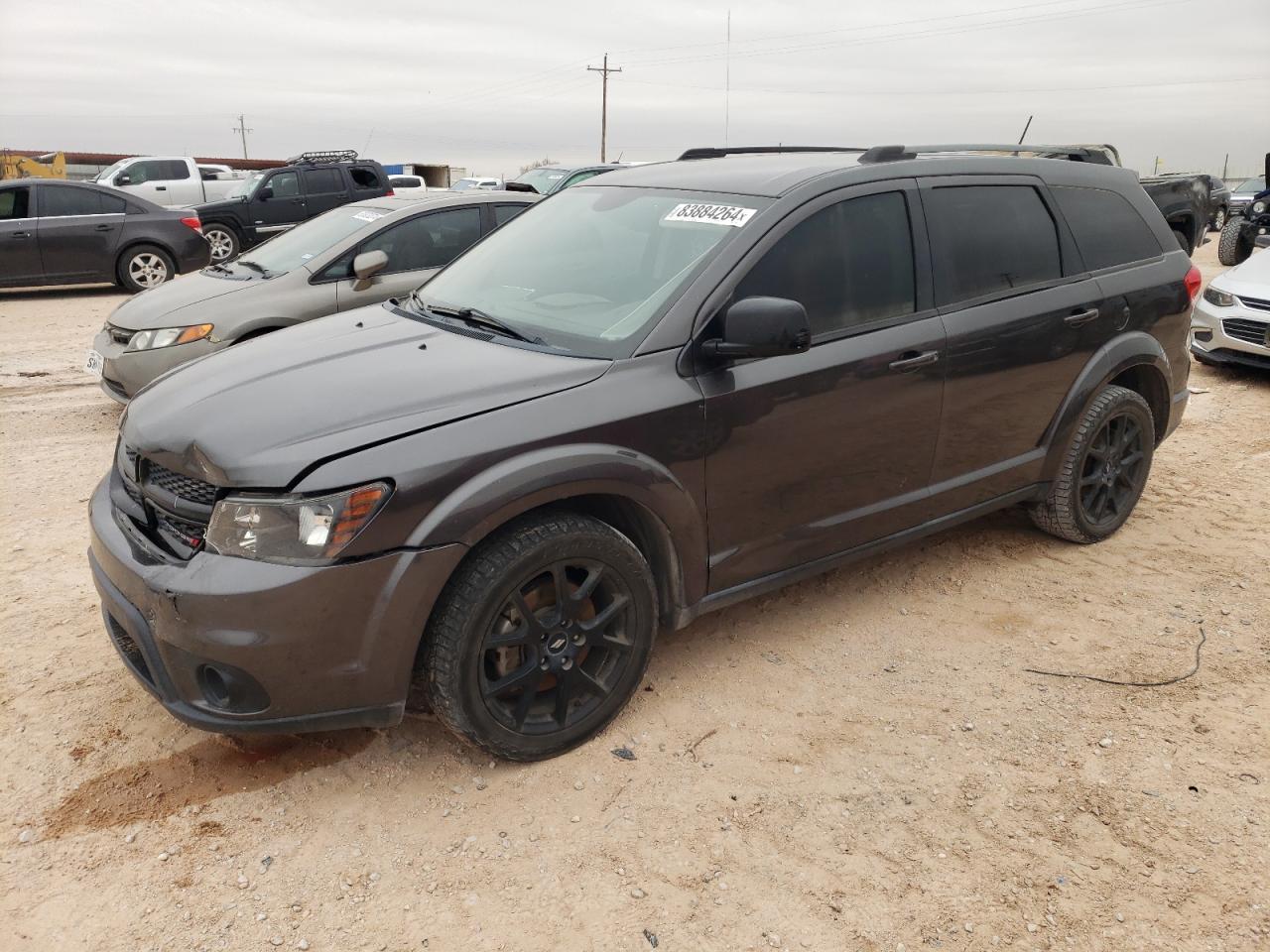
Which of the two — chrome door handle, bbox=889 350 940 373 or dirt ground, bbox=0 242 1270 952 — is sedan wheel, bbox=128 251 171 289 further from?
chrome door handle, bbox=889 350 940 373

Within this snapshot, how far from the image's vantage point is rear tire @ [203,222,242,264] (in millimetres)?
14844

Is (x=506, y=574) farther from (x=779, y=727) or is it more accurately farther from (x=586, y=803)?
(x=779, y=727)

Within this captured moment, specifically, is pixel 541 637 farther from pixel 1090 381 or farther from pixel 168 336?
pixel 168 336

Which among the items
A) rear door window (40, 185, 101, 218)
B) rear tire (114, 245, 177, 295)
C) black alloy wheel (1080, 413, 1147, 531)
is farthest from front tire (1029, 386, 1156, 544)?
rear door window (40, 185, 101, 218)

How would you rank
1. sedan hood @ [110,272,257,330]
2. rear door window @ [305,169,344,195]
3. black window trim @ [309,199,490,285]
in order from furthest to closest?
rear door window @ [305,169,344,195], black window trim @ [309,199,490,285], sedan hood @ [110,272,257,330]

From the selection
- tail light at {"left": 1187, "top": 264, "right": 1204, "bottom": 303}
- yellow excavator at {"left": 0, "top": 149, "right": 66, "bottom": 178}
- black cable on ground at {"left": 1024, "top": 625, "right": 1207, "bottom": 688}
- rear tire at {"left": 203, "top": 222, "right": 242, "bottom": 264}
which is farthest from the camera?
yellow excavator at {"left": 0, "top": 149, "right": 66, "bottom": 178}

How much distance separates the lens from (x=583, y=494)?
2854mm

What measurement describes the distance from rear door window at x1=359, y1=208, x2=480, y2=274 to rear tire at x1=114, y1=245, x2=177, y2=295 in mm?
7278

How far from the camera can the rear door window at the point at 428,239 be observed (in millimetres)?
6578

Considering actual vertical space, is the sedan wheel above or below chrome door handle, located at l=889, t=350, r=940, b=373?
below

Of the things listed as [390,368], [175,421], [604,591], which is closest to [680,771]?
[604,591]

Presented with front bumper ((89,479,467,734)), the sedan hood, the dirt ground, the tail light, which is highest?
the tail light

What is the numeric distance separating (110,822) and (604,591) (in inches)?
59.7

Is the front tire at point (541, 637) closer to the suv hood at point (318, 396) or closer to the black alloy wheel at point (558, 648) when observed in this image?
the black alloy wheel at point (558, 648)
